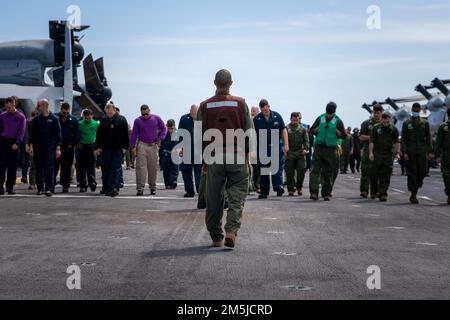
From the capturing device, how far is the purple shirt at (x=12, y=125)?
16.4 m

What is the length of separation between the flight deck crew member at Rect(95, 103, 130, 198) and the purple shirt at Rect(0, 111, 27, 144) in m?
1.63

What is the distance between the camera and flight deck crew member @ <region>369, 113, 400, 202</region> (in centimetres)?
1683

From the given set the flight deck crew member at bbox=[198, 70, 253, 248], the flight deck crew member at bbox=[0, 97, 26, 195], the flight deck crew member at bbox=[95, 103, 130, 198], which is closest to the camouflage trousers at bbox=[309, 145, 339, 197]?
the flight deck crew member at bbox=[95, 103, 130, 198]

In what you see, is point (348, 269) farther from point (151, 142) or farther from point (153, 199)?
point (151, 142)

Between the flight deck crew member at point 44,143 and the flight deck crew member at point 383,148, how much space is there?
22.3 feet

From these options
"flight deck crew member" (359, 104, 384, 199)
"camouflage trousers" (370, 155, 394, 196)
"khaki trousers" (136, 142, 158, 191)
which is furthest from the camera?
"flight deck crew member" (359, 104, 384, 199)

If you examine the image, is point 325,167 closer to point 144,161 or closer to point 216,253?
point 144,161

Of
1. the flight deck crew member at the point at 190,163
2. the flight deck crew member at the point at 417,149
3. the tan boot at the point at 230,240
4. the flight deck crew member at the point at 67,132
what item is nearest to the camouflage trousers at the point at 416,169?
the flight deck crew member at the point at 417,149

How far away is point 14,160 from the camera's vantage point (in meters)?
16.8

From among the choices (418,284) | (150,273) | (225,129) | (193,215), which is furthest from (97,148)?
(418,284)

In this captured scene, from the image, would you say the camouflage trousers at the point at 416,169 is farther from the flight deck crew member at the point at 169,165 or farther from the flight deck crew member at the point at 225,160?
the flight deck crew member at the point at 225,160

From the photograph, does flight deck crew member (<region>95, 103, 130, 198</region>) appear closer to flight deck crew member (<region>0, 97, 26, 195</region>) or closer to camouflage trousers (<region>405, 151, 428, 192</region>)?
flight deck crew member (<region>0, 97, 26, 195</region>)

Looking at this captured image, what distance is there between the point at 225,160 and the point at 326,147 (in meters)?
8.20

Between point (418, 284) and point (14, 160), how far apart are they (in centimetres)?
1213
